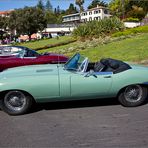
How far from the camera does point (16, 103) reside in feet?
19.5

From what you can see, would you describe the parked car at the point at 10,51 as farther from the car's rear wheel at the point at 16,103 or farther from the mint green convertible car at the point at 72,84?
the car's rear wheel at the point at 16,103

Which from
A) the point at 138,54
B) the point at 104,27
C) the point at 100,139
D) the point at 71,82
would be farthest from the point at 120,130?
the point at 104,27

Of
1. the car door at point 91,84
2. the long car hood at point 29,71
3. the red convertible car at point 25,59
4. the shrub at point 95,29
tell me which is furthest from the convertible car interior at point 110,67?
the shrub at point 95,29

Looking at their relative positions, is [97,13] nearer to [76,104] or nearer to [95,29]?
[95,29]

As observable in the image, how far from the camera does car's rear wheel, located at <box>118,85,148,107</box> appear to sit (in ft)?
20.9

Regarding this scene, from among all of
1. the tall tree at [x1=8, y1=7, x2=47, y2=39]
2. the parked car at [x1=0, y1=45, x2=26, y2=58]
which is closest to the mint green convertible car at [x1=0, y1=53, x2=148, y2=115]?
the parked car at [x1=0, y1=45, x2=26, y2=58]

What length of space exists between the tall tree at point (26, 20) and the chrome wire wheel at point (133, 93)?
6502cm

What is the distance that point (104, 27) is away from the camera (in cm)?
2683

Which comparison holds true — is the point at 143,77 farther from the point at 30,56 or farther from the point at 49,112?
the point at 30,56

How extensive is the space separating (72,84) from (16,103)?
108 centimetres

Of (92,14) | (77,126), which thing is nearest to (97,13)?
(92,14)

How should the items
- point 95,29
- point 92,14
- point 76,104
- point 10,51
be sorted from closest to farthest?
point 76,104
point 10,51
point 95,29
point 92,14

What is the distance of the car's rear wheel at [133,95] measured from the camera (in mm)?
6355

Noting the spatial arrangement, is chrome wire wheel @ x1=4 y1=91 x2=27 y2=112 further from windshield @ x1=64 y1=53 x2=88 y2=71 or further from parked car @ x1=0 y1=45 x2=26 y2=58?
parked car @ x1=0 y1=45 x2=26 y2=58
